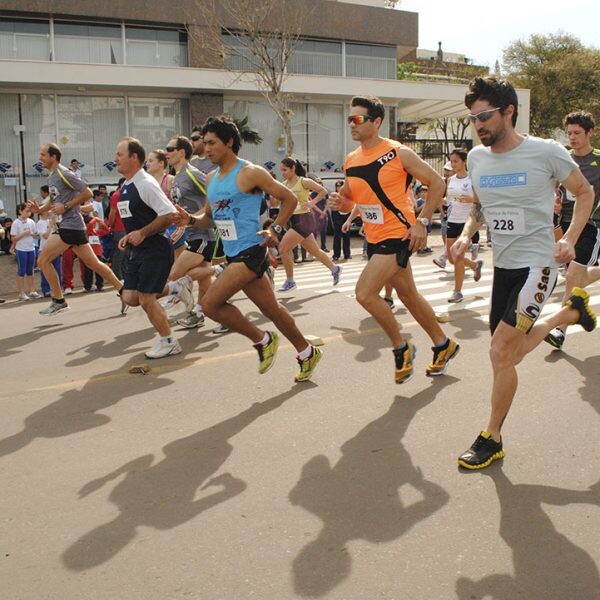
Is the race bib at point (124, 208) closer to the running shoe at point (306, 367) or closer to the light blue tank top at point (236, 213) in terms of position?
the light blue tank top at point (236, 213)

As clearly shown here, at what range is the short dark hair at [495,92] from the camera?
4141mm

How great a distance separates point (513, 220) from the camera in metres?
4.28

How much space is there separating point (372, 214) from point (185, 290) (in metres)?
3.23

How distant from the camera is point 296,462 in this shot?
439 centimetres

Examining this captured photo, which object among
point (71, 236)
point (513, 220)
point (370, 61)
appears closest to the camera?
point (513, 220)

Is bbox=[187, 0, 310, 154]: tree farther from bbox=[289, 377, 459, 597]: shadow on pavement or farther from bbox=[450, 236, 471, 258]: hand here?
bbox=[289, 377, 459, 597]: shadow on pavement

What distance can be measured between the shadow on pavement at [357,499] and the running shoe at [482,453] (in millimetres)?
279

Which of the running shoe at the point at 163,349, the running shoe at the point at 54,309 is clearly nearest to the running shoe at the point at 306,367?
the running shoe at the point at 163,349

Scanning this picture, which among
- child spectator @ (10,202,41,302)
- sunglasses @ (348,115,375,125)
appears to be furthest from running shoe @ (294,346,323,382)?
child spectator @ (10,202,41,302)

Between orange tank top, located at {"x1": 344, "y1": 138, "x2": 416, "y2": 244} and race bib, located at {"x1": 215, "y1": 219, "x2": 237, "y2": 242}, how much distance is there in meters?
1.01

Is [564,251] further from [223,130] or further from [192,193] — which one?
[192,193]

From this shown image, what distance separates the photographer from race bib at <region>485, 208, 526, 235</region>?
14.0 ft

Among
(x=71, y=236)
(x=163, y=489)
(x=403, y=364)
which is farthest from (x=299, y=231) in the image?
(x=163, y=489)

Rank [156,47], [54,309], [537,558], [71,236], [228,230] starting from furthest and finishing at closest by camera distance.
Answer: [156,47], [54,309], [71,236], [228,230], [537,558]
